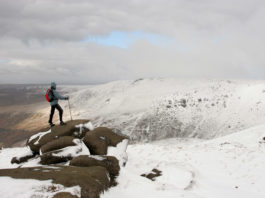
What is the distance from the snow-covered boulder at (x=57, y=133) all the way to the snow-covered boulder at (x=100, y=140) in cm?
109

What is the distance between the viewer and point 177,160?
17.3m

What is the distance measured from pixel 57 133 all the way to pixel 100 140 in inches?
125

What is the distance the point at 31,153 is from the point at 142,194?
10248 mm

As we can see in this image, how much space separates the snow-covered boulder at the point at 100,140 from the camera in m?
12.9

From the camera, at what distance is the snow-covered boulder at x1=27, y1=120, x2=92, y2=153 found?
13664 mm

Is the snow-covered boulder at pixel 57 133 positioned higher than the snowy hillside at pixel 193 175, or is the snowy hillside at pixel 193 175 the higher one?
the snow-covered boulder at pixel 57 133

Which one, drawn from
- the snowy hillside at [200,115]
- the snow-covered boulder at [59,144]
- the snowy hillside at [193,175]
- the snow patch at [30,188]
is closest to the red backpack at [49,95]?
the snow-covered boulder at [59,144]

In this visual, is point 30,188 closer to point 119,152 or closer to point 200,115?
point 119,152

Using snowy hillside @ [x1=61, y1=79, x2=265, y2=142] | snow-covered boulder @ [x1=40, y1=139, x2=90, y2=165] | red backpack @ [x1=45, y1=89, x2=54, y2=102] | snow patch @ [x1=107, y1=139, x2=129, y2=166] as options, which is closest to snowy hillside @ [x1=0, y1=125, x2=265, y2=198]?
snow-covered boulder @ [x1=40, y1=139, x2=90, y2=165]

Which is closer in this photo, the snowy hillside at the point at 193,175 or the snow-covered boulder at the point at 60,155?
the snowy hillside at the point at 193,175

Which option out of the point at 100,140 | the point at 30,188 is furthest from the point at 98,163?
the point at 100,140

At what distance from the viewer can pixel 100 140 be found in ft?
44.4

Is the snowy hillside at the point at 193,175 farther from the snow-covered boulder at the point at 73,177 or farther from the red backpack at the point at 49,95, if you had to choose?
the red backpack at the point at 49,95

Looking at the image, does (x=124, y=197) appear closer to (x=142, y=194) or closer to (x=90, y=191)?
(x=142, y=194)
